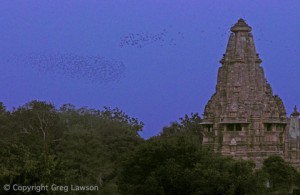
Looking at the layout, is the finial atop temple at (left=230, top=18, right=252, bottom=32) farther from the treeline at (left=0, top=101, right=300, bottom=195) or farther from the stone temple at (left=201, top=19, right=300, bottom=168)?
the treeline at (left=0, top=101, right=300, bottom=195)

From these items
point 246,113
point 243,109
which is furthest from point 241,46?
point 246,113

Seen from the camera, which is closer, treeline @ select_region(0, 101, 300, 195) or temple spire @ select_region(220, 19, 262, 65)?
treeline @ select_region(0, 101, 300, 195)

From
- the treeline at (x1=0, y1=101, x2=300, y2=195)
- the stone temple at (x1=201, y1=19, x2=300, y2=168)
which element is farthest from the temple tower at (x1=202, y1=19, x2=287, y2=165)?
the treeline at (x1=0, y1=101, x2=300, y2=195)

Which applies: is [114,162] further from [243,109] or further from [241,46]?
[241,46]

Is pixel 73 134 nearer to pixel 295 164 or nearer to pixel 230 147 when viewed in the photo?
pixel 230 147

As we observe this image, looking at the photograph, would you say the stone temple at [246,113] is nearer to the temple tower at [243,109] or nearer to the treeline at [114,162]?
the temple tower at [243,109]

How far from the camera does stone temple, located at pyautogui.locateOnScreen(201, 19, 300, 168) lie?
69875 millimetres

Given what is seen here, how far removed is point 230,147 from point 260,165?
270cm

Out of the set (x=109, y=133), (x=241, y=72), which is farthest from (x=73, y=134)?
(x=241, y=72)

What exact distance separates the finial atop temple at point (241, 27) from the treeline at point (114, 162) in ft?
36.5

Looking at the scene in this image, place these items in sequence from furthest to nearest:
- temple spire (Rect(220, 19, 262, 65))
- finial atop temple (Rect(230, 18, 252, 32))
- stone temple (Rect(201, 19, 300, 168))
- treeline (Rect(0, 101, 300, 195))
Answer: finial atop temple (Rect(230, 18, 252, 32)) → temple spire (Rect(220, 19, 262, 65)) → stone temple (Rect(201, 19, 300, 168)) → treeline (Rect(0, 101, 300, 195))

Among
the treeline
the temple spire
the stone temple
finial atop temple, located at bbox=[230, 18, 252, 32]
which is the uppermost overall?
finial atop temple, located at bbox=[230, 18, 252, 32]

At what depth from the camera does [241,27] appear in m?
72.5

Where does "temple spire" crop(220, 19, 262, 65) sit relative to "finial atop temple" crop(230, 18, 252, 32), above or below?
below
